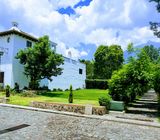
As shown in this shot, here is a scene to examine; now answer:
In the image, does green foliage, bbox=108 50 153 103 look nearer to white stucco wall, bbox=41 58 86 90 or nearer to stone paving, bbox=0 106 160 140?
stone paving, bbox=0 106 160 140

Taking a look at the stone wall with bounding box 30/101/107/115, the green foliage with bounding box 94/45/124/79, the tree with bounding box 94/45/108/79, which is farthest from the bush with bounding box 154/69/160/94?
the tree with bounding box 94/45/108/79

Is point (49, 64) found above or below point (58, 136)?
above

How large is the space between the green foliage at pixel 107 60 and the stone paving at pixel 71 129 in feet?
170

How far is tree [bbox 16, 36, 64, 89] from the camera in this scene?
3120 cm

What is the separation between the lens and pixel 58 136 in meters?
11.2

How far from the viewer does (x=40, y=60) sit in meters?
31.7

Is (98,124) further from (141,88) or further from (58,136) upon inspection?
(141,88)

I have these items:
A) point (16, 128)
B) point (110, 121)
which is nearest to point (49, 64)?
point (110, 121)

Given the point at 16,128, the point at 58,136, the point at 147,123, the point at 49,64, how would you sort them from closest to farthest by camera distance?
the point at 58,136 → the point at 16,128 → the point at 147,123 → the point at 49,64

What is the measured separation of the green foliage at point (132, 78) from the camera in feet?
65.3

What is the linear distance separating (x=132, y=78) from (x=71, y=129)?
356 inches

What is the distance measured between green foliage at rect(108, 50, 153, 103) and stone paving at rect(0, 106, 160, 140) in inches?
215

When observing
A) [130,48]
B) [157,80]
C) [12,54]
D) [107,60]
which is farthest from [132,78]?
[107,60]

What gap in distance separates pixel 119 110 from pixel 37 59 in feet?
49.5
